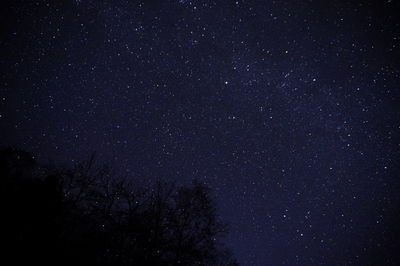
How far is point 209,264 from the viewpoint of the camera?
16.8 meters

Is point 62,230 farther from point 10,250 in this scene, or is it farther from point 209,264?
point 209,264

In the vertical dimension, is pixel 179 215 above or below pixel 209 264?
above

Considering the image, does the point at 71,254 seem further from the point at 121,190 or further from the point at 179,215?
the point at 179,215

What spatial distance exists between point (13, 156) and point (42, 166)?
2.23 meters

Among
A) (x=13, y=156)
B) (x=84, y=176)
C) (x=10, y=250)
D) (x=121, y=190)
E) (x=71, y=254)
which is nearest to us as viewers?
(x=10, y=250)

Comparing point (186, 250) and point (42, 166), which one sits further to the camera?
point (42, 166)

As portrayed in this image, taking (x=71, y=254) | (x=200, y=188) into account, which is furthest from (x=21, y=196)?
(x=200, y=188)

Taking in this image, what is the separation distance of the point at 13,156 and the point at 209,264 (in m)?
16.0

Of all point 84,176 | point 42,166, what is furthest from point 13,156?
point 84,176

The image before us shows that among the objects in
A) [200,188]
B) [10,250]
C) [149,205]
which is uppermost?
[200,188]

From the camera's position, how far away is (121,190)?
1756 centimetres

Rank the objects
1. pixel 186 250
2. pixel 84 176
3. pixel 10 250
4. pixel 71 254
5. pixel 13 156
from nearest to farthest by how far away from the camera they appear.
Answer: pixel 10 250 → pixel 71 254 → pixel 186 250 → pixel 84 176 → pixel 13 156

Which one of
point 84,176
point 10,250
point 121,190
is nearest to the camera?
point 10,250

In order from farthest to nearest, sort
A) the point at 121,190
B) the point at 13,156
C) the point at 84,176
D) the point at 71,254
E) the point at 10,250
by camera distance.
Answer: the point at 13,156 < the point at 84,176 < the point at 121,190 < the point at 71,254 < the point at 10,250
